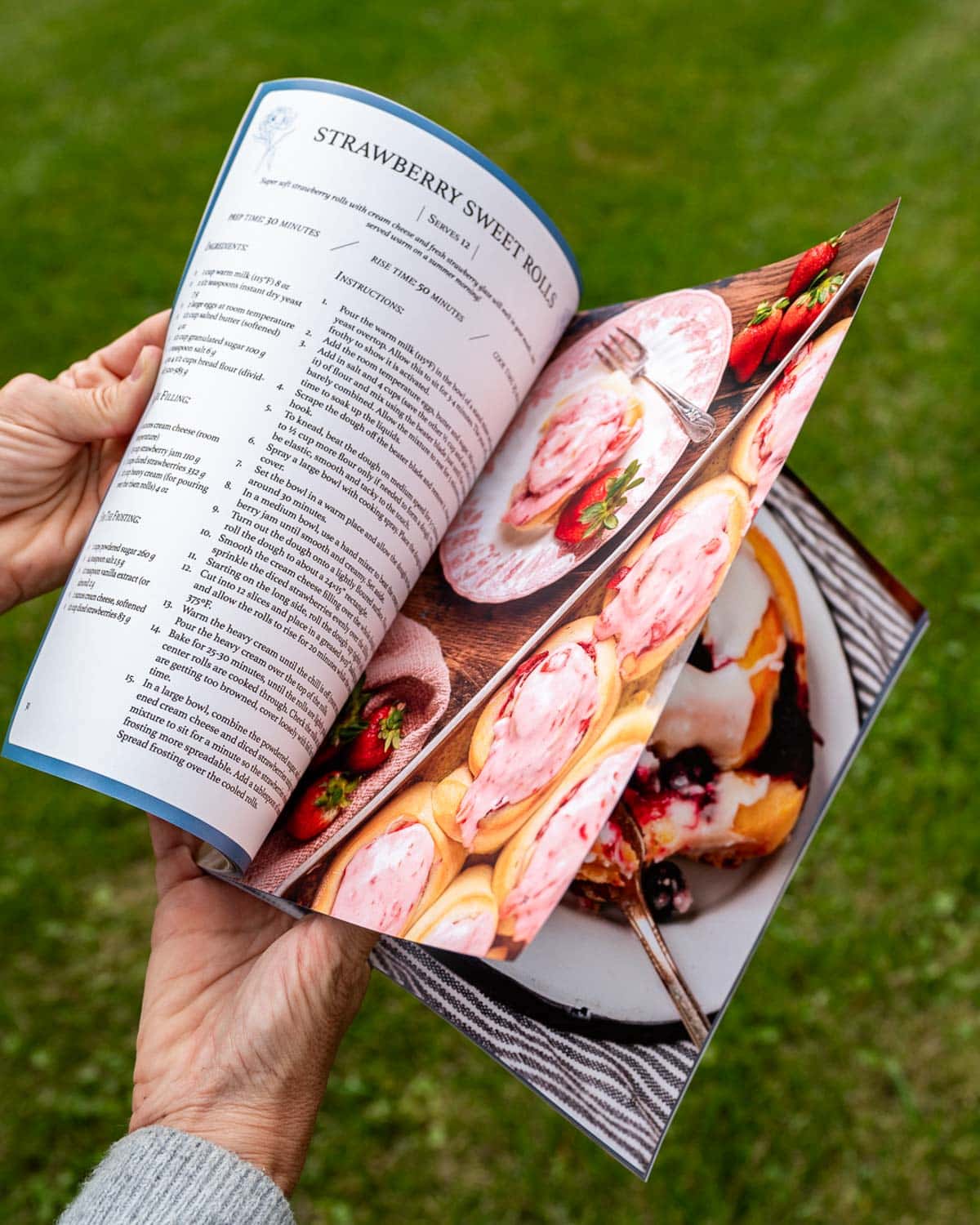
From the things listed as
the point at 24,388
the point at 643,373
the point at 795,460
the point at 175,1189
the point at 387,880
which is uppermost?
the point at 795,460

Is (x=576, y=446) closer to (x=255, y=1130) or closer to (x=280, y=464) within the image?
(x=280, y=464)

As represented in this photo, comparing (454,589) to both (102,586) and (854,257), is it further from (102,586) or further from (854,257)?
(854,257)

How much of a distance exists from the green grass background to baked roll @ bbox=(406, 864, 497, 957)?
0.28m

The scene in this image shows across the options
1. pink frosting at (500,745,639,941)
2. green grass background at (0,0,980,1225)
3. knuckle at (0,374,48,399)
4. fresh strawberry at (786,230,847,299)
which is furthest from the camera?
green grass background at (0,0,980,1225)

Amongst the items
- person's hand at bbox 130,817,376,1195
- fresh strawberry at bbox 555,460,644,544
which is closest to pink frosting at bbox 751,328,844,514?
fresh strawberry at bbox 555,460,644,544

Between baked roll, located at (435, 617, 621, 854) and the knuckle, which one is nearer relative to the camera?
baked roll, located at (435, 617, 621, 854)

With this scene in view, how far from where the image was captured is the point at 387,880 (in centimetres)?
73

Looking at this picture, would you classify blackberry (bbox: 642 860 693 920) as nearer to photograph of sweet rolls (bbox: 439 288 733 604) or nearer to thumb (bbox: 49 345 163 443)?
photograph of sweet rolls (bbox: 439 288 733 604)

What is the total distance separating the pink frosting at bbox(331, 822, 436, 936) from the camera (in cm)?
71

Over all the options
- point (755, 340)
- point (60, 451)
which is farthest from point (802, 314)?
point (60, 451)

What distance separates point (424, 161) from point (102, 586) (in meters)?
0.40

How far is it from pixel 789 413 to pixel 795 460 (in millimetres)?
1317

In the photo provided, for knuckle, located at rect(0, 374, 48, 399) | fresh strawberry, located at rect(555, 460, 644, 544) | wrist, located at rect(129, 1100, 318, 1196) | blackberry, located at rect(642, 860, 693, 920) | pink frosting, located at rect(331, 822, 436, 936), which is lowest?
wrist, located at rect(129, 1100, 318, 1196)

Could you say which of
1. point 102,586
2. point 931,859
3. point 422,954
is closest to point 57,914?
point 422,954
